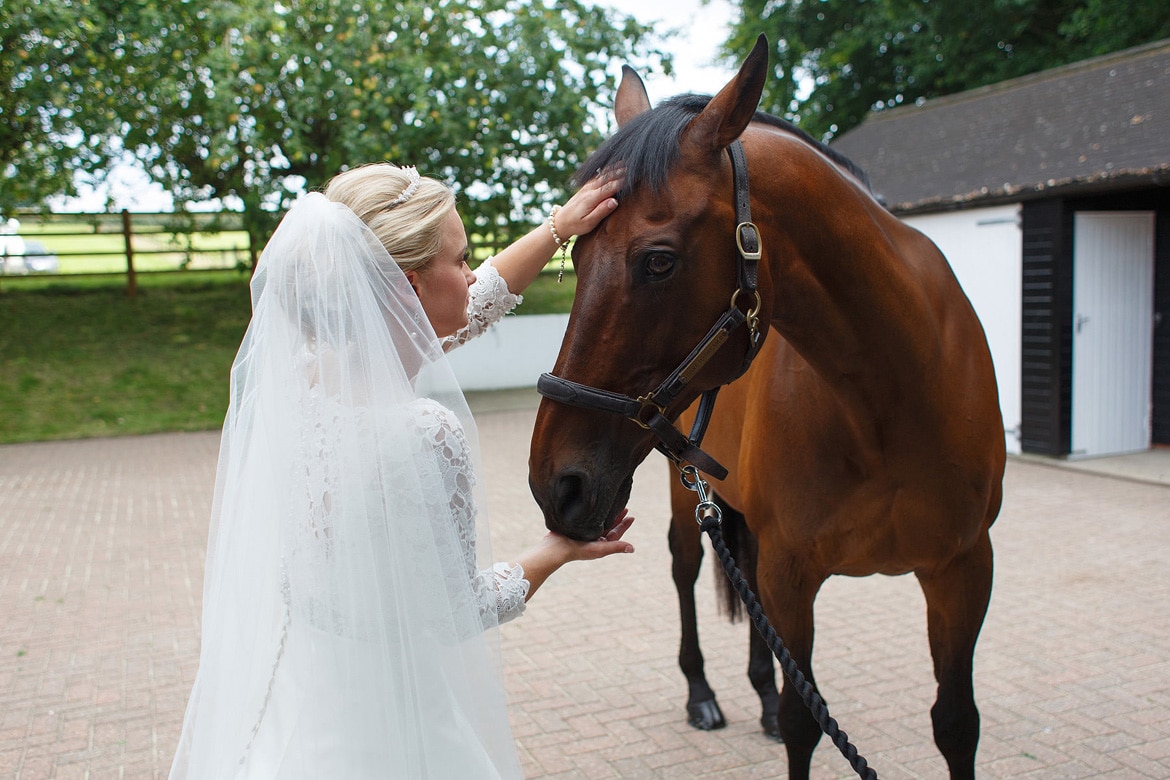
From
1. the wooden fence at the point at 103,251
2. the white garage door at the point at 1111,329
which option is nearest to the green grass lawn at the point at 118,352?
the wooden fence at the point at 103,251

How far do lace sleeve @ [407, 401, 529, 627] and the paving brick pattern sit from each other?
1.85m

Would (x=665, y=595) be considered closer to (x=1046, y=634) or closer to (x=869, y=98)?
(x=1046, y=634)

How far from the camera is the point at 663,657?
4691mm

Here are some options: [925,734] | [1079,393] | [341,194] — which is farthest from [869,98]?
[341,194]

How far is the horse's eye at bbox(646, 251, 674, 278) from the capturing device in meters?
1.88

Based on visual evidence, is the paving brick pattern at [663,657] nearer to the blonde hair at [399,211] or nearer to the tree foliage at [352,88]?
the blonde hair at [399,211]

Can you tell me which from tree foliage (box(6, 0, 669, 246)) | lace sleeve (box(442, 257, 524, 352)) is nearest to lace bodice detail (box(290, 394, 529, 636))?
lace sleeve (box(442, 257, 524, 352))

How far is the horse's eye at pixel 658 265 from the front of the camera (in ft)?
6.16

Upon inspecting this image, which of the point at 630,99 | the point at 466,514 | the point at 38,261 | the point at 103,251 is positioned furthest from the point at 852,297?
the point at 38,261

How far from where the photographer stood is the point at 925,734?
3.70m

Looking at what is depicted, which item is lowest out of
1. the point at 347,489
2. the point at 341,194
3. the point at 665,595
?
the point at 665,595

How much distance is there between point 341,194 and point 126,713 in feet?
10.9

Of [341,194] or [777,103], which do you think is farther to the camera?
[777,103]

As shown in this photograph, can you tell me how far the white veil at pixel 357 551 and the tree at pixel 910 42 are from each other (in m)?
17.1
